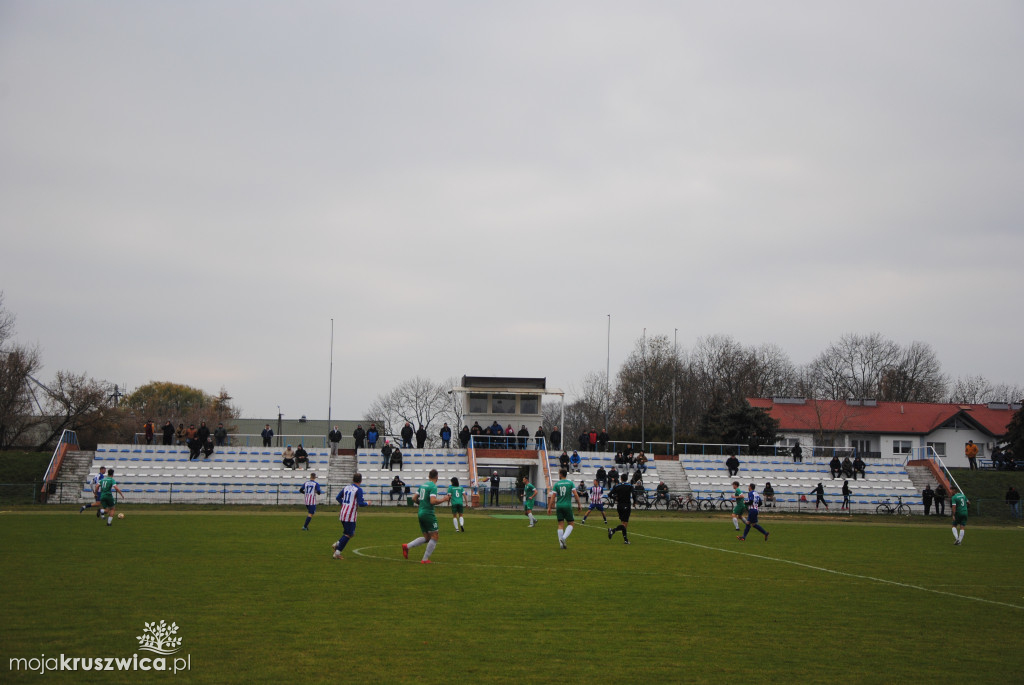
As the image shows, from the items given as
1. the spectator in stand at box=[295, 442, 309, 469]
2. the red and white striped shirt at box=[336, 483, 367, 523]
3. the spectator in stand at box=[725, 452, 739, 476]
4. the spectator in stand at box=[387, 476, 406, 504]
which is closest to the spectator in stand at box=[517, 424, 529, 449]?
the spectator in stand at box=[387, 476, 406, 504]

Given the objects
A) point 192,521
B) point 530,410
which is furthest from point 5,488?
point 530,410

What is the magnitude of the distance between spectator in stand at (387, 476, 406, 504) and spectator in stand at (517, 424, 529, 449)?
415 inches

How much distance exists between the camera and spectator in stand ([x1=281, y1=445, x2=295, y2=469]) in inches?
1980

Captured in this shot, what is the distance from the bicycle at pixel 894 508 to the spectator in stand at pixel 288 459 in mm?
33390

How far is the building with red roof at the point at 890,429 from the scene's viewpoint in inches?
3046

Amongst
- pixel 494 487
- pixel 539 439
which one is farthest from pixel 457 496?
pixel 539 439

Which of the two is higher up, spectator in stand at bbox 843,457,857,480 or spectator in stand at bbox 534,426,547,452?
spectator in stand at bbox 534,426,547,452

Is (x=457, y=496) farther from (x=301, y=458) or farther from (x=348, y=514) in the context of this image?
(x=301, y=458)

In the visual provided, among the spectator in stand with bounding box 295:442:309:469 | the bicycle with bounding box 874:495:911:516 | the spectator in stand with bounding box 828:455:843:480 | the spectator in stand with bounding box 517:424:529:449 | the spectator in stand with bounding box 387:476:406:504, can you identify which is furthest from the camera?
the spectator in stand with bounding box 517:424:529:449

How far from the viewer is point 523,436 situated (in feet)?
185

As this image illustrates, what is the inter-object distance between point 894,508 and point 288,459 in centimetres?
3483

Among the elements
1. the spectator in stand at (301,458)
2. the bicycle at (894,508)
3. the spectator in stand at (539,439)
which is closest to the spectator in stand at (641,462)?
the spectator in stand at (539,439)

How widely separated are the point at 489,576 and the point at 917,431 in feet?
229

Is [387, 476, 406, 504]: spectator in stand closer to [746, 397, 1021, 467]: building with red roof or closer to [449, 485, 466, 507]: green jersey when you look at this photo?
[449, 485, 466, 507]: green jersey
